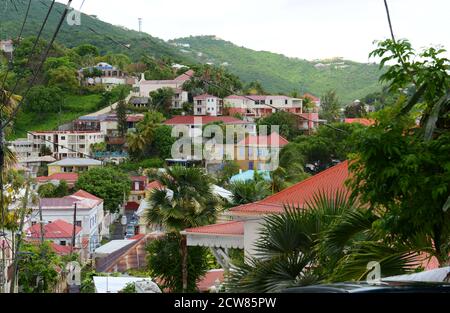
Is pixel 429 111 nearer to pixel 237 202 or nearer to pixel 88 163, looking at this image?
pixel 237 202

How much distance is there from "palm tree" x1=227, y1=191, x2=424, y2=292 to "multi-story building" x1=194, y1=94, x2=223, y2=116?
9727cm

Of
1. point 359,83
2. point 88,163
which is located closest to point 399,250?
point 88,163

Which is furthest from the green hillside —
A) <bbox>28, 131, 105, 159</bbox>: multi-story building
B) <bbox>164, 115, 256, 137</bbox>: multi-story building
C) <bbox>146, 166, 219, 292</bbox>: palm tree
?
<bbox>146, 166, 219, 292</bbox>: palm tree

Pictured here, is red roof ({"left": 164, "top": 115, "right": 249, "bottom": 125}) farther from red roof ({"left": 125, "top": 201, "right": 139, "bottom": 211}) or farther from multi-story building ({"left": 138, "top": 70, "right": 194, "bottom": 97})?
red roof ({"left": 125, "top": 201, "right": 139, "bottom": 211})

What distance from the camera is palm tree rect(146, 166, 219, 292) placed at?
18297mm

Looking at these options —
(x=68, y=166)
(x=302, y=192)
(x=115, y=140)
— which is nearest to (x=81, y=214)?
(x=68, y=166)

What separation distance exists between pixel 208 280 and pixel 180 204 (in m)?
1.82

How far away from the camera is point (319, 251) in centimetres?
646

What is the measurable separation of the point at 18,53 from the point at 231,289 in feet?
350

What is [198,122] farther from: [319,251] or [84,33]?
[319,251]

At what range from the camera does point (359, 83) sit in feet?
491

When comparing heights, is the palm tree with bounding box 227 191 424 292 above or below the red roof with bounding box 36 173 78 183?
above

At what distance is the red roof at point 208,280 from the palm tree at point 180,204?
1.68ft

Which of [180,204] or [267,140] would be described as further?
[267,140]
